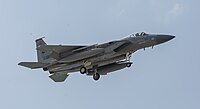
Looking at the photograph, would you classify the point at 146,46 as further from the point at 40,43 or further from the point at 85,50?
the point at 40,43

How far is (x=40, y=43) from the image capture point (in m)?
73.9

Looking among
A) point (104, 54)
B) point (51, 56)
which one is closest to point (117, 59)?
point (104, 54)

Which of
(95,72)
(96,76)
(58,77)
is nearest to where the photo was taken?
(96,76)

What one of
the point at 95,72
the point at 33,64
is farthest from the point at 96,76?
the point at 33,64

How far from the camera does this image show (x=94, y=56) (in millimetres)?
66875

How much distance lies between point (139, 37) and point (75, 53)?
6.49 meters

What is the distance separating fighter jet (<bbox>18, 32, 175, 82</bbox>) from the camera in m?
66.0

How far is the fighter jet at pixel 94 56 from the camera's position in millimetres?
66000

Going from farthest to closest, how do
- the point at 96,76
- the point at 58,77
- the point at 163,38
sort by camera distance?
the point at 58,77 → the point at 96,76 → the point at 163,38

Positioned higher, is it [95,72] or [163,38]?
[163,38]

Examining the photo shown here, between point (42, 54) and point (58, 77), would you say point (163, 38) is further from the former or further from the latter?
point (42, 54)

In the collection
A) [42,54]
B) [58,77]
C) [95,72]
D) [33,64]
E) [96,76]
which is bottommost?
[96,76]

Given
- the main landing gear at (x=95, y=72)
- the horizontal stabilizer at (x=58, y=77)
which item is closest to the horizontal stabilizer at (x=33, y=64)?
the horizontal stabilizer at (x=58, y=77)

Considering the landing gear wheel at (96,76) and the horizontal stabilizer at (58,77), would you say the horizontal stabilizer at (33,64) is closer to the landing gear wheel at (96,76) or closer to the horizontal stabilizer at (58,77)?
the horizontal stabilizer at (58,77)
